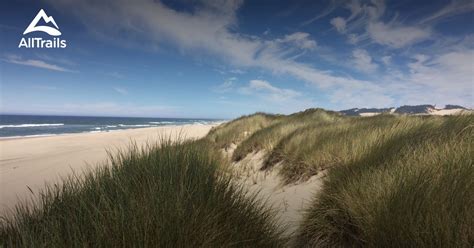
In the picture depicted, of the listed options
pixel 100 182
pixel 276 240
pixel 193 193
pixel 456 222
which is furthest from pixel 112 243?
pixel 456 222

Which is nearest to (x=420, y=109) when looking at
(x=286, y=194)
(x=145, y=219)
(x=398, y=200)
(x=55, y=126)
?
(x=286, y=194)

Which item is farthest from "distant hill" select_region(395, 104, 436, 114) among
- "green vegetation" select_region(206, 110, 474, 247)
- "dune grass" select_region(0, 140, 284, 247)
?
"dune grass" select_region(0, 140, 284, 247)

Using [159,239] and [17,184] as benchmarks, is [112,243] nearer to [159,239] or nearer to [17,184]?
[159,239]

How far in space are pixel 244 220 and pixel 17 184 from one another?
24.0ft

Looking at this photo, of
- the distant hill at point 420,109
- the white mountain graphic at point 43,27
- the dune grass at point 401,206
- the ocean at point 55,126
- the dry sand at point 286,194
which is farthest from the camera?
the ocean at point 55,126

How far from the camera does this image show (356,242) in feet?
8.58

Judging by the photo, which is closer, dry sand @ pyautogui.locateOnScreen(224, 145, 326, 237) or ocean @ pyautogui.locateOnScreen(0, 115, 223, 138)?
dry sand @ pyautogui.locateOnScreen(224, 145, 326, 237)

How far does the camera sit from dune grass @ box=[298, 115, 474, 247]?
197 cm

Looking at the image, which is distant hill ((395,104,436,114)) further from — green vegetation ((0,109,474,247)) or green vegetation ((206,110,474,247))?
green vegetation ((0,109,474,247))

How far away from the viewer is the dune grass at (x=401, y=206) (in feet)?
6.46

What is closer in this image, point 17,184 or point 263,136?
point 17,184

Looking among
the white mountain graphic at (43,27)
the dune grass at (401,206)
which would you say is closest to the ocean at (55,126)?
the white mountain graphic at (43,27)

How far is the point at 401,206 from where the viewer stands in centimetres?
223

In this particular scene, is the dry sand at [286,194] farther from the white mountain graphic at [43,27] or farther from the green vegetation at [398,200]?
the white mountain graphic at [43,27]
